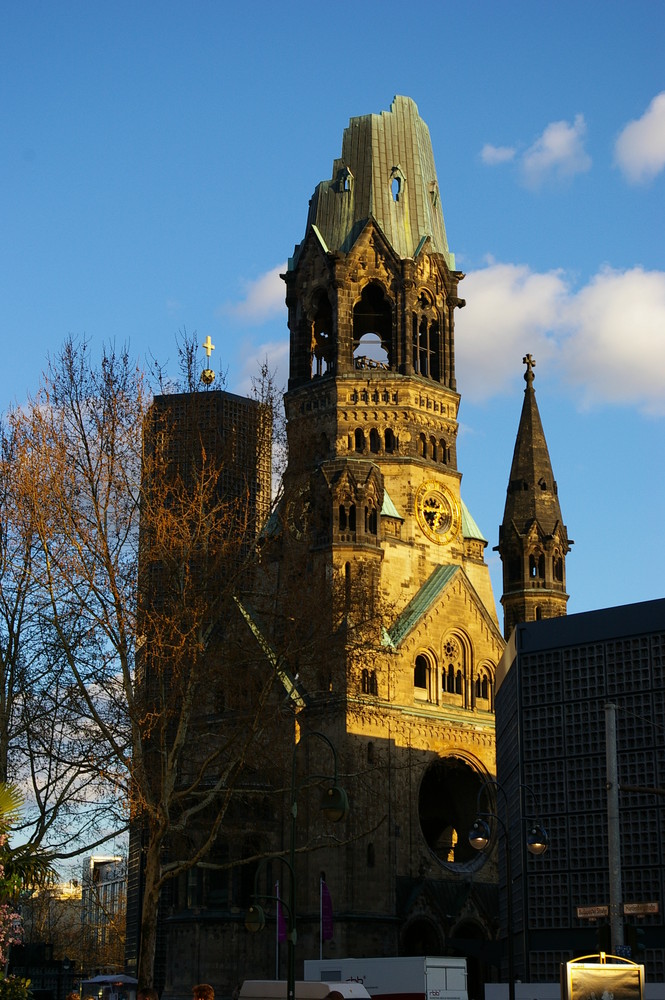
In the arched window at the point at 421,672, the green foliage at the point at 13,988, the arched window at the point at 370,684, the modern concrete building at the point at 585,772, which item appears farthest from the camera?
the arched window at the point at 421,672

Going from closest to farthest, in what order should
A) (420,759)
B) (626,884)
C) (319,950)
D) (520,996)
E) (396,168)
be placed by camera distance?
1. (520,996)
2. (626,884)
3. (319,950)
4. (420,759)
5. (396,168)

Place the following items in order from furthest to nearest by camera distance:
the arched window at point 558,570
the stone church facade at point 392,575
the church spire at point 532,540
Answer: the arched window at point 558,570, the church spire at point 532,540, the stone church facade at point 392,575

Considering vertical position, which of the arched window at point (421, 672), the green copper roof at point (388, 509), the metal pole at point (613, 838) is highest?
the green copper roof at point (388, 509)

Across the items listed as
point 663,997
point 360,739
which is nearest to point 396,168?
point 360,739

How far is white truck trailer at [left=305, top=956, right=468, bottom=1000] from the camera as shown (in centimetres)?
3969

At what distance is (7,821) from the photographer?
55.8 feet

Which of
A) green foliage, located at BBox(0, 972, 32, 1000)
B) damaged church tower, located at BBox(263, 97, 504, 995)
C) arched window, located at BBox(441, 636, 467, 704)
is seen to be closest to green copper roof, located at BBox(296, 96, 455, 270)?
damaged church tower, located at BBox(263, 97, 504, 995)

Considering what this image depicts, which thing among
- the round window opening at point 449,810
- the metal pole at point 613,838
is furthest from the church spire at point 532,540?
the metal pole at point 613,838

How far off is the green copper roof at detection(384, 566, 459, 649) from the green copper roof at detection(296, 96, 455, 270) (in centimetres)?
1439

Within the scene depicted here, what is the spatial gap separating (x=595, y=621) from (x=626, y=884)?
7.53 metres

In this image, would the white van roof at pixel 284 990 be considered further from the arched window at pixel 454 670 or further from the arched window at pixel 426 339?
the arched window at pixel 426 339

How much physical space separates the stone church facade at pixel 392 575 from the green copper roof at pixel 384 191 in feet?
0.32

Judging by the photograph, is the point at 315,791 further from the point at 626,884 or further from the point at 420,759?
the point at 626,884

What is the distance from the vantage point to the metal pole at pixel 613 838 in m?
23.0
